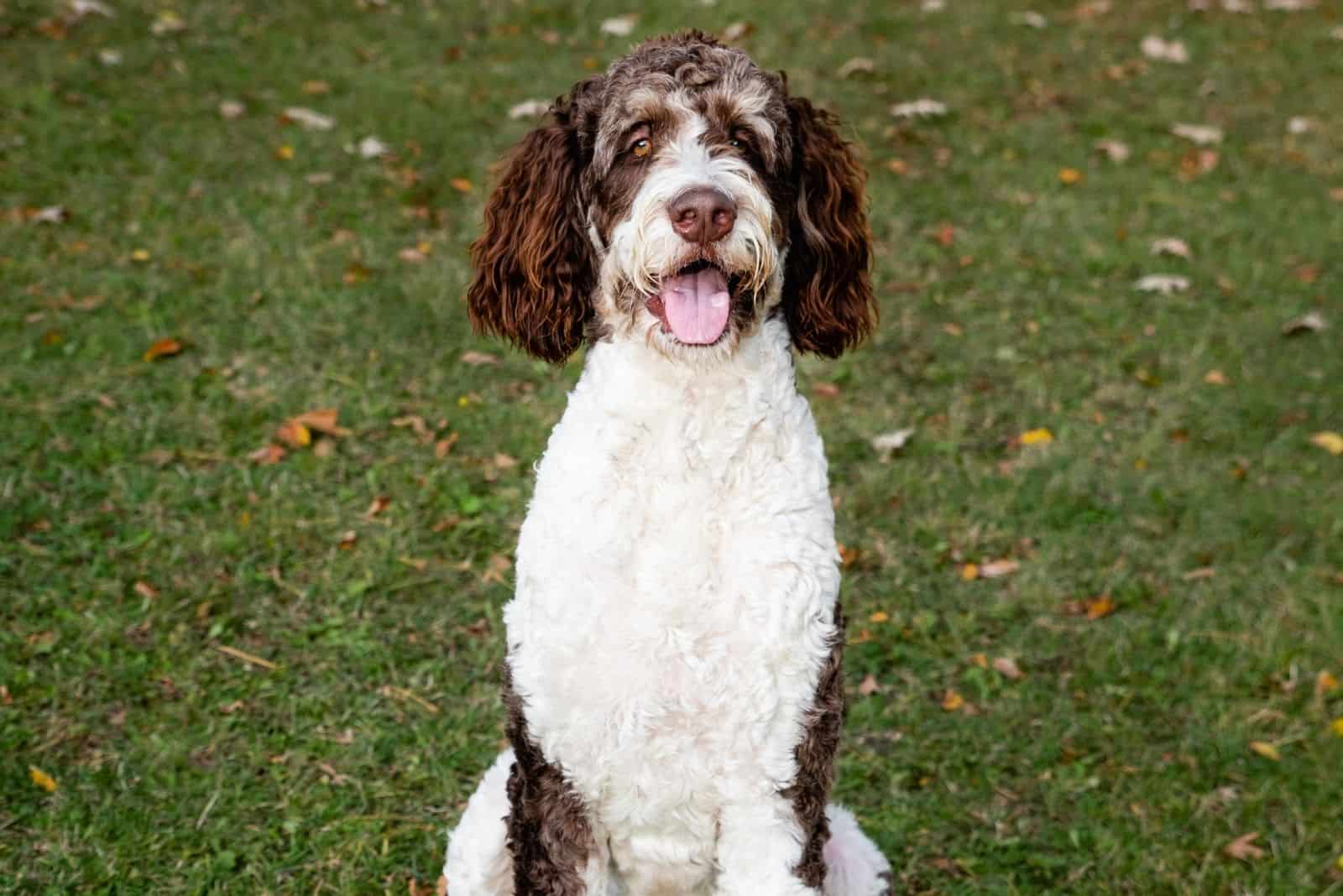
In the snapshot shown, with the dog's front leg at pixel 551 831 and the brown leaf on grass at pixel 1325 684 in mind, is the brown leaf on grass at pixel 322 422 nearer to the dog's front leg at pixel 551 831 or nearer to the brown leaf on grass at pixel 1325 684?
the dog's front leg at pixel 551 831

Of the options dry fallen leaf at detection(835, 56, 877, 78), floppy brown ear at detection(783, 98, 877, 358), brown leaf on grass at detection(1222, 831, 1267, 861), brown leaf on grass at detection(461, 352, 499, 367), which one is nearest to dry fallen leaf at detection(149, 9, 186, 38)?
brown leaf on grass at detection(461, 352, 499, 367)

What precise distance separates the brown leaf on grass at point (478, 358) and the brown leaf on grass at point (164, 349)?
117 centimetres

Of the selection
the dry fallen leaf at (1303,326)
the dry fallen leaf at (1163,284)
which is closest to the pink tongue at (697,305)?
the dry fallen leaf at (1163,284)

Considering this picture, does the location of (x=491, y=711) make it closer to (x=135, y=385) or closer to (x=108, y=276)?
(x=135, y=385)

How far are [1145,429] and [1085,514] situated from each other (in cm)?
81

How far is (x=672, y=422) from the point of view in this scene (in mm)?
2648

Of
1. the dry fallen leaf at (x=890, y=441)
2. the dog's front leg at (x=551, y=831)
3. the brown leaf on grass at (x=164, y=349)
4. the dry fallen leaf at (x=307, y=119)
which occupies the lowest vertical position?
the dry fallen leaf at (x=890, y=441)

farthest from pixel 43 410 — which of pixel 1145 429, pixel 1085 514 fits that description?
pixel 1145 429

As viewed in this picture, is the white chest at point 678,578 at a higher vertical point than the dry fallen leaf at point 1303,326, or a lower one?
higher

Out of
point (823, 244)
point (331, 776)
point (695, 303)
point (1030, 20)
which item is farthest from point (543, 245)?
point (1030, 20)

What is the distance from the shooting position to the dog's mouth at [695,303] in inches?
101

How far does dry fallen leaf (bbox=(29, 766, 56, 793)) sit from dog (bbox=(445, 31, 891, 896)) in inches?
61.7

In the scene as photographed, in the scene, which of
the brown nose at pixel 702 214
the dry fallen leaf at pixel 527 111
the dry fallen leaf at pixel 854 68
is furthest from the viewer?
the dry fallen leaf at pixel 854 68

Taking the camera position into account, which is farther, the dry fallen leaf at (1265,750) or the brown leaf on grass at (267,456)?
the brown leaf on grass at (267,456)
